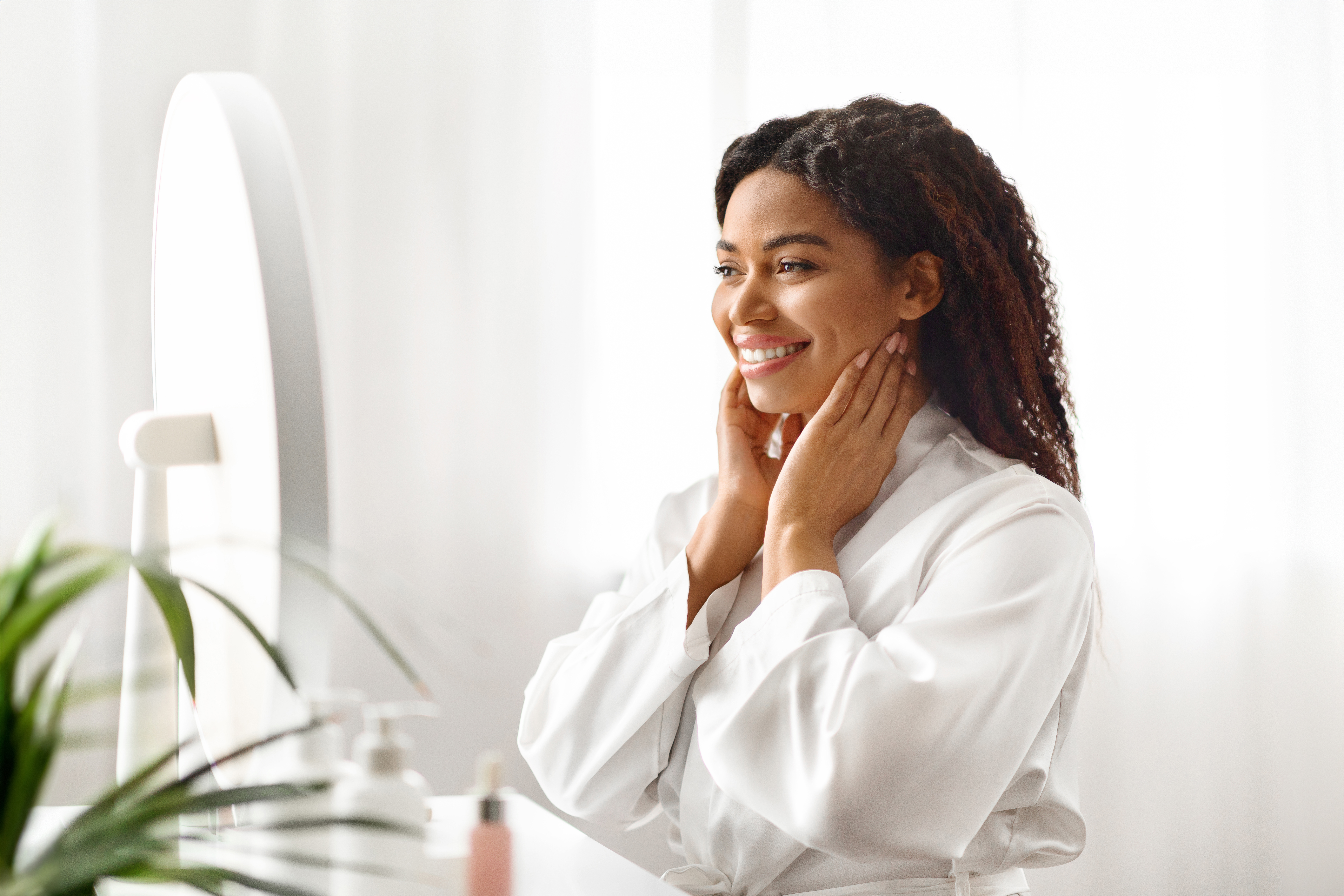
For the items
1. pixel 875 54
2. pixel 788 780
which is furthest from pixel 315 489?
pixel 875 54

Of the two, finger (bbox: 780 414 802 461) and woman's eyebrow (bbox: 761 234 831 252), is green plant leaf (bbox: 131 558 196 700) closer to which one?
woman's eyebrow (bbox: 761 234 831 252)

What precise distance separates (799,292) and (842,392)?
137 mm

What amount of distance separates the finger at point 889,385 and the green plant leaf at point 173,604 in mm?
980

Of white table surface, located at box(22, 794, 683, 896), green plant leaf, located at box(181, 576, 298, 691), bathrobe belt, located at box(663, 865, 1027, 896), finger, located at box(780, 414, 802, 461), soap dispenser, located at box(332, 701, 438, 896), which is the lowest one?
bathrobe belt, located at box(663, 865, 1027, 896)

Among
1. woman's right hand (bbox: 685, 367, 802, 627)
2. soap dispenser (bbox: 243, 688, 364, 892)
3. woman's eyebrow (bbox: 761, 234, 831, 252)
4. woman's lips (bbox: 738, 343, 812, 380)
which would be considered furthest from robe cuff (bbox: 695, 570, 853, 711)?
soap dispenser (bbox: 243, 688, 364, 892)

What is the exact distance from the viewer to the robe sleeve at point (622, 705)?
1280mm

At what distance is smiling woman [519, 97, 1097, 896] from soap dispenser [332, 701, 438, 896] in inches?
18.4

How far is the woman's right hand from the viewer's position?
1370 millimetres

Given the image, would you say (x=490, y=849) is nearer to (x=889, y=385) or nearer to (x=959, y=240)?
(x=889, y=385)

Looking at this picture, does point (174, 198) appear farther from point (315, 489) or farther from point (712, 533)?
point (712, 533)

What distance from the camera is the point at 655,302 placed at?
2273mm

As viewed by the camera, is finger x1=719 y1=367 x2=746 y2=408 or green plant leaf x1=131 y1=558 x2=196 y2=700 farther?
finger x1=719 y1=367 x2=746 y2=408

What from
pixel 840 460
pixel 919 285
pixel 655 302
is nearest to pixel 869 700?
pixel 840 460

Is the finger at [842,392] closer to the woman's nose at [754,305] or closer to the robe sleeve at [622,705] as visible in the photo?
the woman's nose at [754,305]
